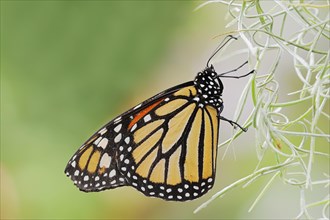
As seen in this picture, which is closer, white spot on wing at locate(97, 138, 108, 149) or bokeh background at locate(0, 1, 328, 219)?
white spot on wing at locate(97, 138, 108, 149)

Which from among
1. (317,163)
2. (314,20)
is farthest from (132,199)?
(314,20)

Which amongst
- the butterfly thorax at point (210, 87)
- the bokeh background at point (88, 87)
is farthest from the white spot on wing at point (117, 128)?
the bokeh background at point (88, 87)

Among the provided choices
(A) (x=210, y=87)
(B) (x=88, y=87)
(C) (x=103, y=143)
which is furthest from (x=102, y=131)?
(B) (x=88, y=87)

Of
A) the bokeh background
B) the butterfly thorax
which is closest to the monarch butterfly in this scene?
the butterfly thorax

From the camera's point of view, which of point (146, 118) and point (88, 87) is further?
point (88, 87)

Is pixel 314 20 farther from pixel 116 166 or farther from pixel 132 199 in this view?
pixel 132 199

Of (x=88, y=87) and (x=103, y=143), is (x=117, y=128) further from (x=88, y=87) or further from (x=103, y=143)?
(x=88, y=87)

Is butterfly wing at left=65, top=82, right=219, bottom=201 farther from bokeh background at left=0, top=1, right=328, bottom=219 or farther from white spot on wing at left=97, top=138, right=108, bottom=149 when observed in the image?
bokeh background at left=0, top=1, right=328, bottom=219
